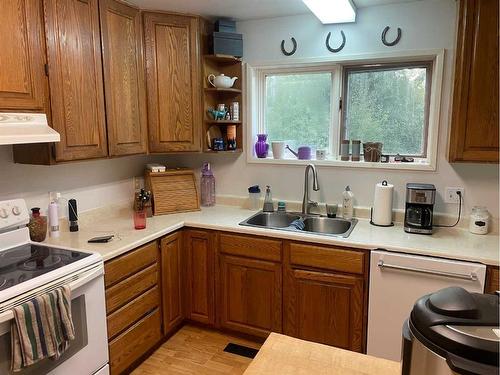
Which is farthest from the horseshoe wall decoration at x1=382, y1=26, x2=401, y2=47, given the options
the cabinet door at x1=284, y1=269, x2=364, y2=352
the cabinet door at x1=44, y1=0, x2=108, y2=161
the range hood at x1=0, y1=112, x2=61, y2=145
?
the range hood at x1=0, y1=112, x2=61, y2=145

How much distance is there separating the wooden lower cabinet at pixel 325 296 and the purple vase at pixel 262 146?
911mm

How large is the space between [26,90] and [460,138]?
7.50 ft

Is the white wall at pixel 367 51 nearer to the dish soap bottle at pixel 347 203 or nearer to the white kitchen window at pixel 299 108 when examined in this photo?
the dish soap bottle at pixel 347 203

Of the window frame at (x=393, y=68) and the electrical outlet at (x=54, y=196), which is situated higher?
the window frame at (x=393, y=68)

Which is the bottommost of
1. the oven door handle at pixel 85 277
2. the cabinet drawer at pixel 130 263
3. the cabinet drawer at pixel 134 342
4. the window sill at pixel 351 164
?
the cabinet drawer at pixel 134 342

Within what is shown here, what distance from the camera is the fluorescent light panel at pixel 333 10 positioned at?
222 cm

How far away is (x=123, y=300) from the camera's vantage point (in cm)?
210

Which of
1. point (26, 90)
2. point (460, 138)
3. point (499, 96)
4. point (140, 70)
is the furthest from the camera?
point (140, 70)

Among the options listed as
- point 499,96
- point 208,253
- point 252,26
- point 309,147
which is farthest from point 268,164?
point 499,96

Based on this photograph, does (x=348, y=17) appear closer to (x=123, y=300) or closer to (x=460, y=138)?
(x=460, y=138)

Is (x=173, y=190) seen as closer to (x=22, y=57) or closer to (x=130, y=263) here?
(x=130, y=263)

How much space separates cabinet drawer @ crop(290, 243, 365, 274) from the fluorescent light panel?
1447mm

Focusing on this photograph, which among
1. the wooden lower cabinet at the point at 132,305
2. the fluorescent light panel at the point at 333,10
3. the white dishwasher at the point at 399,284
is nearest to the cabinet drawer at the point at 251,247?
the wooden lower cabinet at the point at 132,305

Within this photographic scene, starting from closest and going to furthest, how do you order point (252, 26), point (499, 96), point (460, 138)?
point (499, 96), point (460, 138), point (252, 26)
